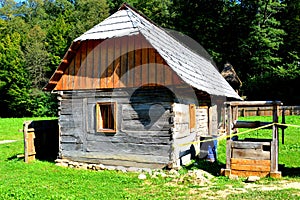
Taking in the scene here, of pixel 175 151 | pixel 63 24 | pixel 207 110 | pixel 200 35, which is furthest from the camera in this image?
pixel 63 24

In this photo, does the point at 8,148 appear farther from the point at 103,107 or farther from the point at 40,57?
the point at 40,57

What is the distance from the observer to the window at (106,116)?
10.8 m

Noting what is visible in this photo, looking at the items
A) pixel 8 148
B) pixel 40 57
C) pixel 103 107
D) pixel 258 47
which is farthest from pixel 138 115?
pixel 40 57

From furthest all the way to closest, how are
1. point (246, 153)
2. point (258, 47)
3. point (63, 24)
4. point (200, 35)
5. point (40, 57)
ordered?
point (63, 24), point (40, 57), point (200, 35), point (258, 47), point (246, 153)

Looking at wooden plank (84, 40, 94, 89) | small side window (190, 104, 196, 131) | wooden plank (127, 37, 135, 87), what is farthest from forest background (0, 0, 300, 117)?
wooden plank (84, 40, 94, 89)

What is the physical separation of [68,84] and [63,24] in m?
36.6

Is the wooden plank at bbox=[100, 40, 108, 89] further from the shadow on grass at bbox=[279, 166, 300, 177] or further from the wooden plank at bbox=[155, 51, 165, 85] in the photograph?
the shadow on grass at bbox=[279, 166, 300, 177]

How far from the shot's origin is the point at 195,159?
12.1 m

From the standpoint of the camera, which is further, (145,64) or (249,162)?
(145,64)

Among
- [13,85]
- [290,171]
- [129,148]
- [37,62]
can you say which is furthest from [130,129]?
[37,62]

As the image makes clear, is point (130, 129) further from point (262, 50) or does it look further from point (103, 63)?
point (262, 50)

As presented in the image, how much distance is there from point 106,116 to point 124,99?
3.28 ft

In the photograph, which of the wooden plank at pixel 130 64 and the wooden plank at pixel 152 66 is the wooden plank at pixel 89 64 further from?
the wooden plank at pixel 152 66

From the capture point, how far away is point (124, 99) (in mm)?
10641
